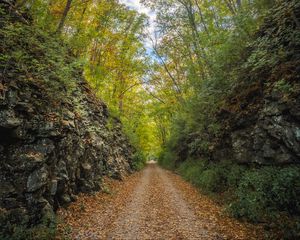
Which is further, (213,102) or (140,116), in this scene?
(140,116)

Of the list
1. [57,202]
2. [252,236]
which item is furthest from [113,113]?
[252,236]

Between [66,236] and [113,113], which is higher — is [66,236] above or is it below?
below

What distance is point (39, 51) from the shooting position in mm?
8984

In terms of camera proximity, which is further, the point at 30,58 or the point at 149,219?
the point at 30,58

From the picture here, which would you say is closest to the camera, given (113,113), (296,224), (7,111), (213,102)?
(296,224)

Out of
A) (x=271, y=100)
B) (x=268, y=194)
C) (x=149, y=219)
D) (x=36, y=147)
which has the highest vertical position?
(x=271, y=100)

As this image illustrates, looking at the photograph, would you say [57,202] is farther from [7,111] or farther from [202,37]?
[202,37]

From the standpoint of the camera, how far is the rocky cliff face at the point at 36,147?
6.15 m

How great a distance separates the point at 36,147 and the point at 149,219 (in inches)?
184

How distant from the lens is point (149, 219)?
7.92 m

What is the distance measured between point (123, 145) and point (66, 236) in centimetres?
1633

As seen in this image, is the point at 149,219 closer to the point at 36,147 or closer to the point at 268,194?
the point at 268,194

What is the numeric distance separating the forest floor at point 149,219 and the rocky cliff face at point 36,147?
0.83 metres

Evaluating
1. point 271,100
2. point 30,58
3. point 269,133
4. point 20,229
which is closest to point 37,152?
point 20,229
